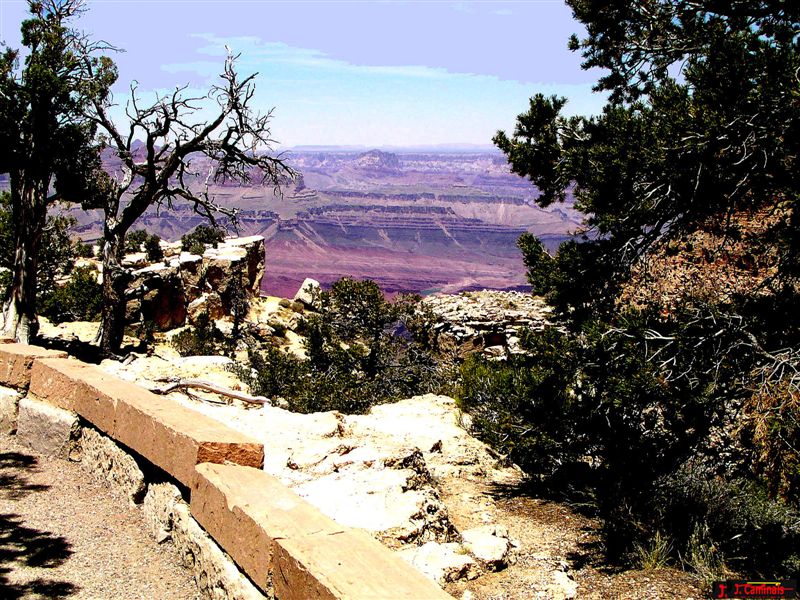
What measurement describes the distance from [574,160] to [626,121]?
80 cm

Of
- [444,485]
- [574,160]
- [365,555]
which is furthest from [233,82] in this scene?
[365,555]

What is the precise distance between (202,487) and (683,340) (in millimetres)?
4871

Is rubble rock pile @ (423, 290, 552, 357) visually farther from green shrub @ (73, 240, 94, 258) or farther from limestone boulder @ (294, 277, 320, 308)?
green shrub @ (73, 240, 94, 258)

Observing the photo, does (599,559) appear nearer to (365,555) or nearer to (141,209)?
(365,555)

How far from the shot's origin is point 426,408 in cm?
1251

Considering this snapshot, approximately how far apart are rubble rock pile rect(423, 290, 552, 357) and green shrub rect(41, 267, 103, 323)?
39.4 feet

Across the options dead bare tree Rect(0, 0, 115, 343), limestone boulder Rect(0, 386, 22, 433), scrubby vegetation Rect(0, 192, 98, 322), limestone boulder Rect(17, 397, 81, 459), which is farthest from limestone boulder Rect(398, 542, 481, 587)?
scrubby vegetation Rect(0, 192, 98, 322)

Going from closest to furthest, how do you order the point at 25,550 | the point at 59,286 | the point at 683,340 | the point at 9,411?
1. the point at 25,550
2. the point at 683,340
3. the point at 9,411
4. the point at 59,286

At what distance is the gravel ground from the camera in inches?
180

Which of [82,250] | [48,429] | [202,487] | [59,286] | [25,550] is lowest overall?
[59,286]

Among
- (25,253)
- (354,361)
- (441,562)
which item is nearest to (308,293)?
(354,361)

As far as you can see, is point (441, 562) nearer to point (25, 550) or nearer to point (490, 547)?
point (490, 547)

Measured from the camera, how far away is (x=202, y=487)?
189 inches

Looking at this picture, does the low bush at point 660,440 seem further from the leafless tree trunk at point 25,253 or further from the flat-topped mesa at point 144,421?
the leafless tree trunk at point 25,253
